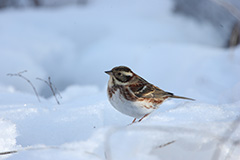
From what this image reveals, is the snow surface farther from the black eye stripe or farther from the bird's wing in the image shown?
the black eye stripe

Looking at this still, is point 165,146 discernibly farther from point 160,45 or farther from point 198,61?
point 160,45

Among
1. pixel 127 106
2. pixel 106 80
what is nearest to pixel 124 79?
pixel 127 106

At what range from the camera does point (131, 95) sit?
3.43 meters

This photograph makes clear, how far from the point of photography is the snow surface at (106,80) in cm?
259

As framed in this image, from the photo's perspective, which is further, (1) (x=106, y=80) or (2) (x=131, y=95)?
(1) (x=106, y=80)

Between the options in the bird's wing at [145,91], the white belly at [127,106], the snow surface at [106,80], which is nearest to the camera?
the snow surface at [106,80]

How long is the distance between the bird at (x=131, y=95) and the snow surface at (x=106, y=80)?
165mm

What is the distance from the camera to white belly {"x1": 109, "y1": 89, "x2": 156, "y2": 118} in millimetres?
3342

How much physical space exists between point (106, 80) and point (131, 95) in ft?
10.1

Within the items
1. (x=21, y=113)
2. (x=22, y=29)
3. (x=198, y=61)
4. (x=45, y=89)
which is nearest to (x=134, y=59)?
(x=198, y=61)

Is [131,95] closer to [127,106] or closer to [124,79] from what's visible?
[127,106]

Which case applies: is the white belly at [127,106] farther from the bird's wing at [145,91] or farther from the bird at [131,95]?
the bird's wing at [145,91]

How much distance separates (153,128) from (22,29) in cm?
592

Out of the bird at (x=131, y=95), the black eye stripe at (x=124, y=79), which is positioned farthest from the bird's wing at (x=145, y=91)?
the black eye stripe at (x=124, y=79)
